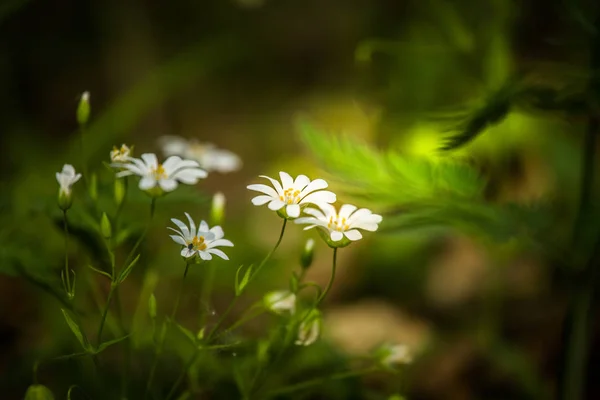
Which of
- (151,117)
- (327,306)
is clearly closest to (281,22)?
(151,117)

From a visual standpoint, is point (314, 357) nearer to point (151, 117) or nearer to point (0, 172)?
point (0, 172)

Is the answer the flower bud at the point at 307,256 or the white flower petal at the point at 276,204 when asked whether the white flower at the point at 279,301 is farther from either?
the white flower petal at the point at 276,204

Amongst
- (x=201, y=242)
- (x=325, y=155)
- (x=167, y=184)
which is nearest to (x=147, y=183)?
(x=167, y=184)

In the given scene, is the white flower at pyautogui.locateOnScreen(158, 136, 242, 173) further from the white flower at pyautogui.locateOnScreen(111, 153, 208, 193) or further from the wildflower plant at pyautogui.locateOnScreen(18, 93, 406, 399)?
the white flower at pyautogui.locateOnScreen(111, 153, 208, 193)

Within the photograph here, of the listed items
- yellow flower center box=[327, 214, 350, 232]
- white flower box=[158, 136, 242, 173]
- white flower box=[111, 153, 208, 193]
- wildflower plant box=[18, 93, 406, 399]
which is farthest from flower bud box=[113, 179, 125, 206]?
yellow flower center box=[327, 214, 350, 232]

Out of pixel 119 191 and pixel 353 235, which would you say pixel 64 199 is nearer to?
pixel 119 191

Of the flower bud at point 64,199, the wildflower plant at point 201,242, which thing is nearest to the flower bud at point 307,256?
the wildflower plant at point 201,242

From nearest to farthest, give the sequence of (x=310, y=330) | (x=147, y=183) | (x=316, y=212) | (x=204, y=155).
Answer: (x=147, y=183), (x=316, y=212), (x=310, y=330), (x=204, y=155)
